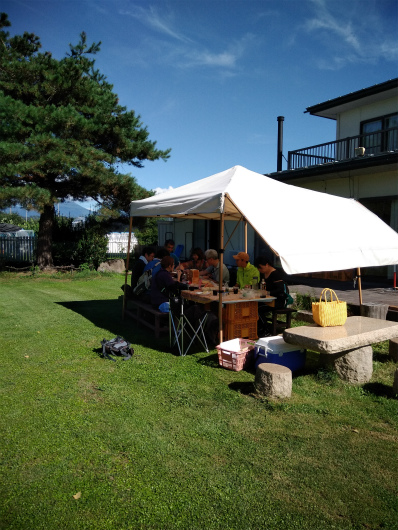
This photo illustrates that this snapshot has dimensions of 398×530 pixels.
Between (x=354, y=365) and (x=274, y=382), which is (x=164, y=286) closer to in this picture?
(x=274, y=382)

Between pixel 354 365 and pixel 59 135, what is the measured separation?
13184 mm

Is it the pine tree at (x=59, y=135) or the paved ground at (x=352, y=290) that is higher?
the pine tree at (x=59, y=135)

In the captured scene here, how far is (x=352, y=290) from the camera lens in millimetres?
10594

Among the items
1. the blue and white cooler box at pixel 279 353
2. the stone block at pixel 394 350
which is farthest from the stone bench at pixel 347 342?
the stone block at pixel 394 350

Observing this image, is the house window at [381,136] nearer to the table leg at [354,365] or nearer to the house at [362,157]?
the house at [362,157]

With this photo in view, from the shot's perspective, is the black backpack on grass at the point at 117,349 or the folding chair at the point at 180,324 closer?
the black backpack on grass at the point at 117,349

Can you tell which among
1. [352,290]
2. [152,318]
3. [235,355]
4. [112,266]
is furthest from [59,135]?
[235,355]

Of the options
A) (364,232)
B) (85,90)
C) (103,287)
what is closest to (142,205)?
(364,232)

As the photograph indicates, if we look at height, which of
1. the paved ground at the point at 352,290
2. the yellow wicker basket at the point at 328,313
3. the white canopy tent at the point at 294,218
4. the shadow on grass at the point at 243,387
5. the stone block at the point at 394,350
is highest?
the white canopy tent at the point at 294,218

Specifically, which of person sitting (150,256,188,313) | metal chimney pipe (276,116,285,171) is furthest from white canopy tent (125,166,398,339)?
metal chimney pipe (276,116,285,171)

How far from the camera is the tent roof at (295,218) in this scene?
527 centimetres

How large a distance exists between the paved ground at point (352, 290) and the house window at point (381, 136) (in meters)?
5.46

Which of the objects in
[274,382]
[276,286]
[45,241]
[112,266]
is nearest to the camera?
[274,382]

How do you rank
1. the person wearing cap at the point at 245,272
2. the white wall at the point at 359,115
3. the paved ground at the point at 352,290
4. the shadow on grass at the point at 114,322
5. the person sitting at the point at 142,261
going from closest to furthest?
the shadow on grass at the point at 114,322, the person wearing cap at the point at 245,272, the person sitting at the point at 142,261, the paved ground at the point at 352,290, the white wall at the point at 359,115
